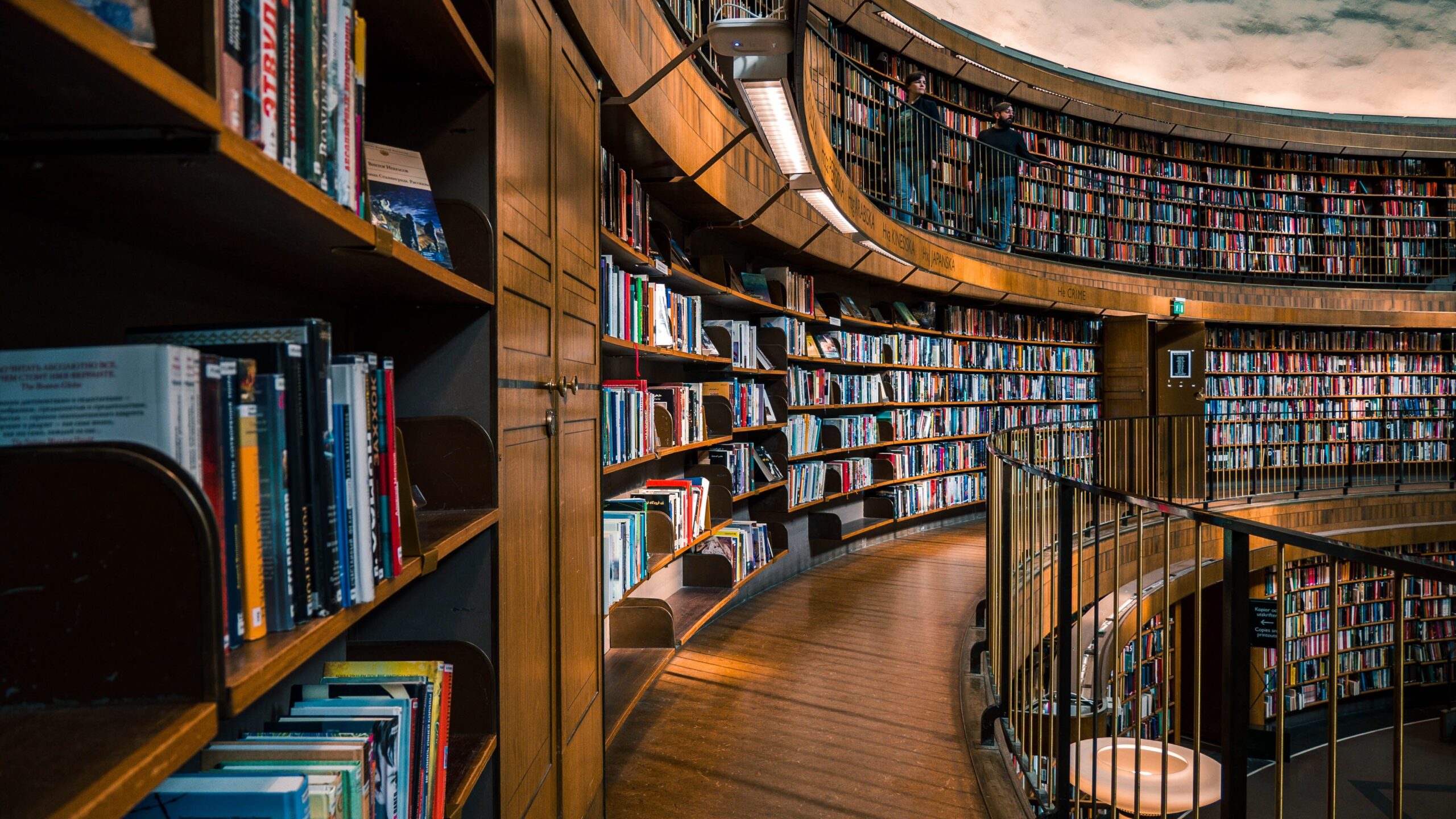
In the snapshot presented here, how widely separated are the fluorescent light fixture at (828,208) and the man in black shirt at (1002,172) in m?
4.12

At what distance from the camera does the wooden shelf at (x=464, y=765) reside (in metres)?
1.24

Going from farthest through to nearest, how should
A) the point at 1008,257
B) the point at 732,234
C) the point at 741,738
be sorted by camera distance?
the point at 1008,257, the point at 732,234, the point at 741,738

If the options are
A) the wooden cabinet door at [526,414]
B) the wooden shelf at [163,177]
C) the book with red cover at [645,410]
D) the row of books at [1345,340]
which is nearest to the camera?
the wooden shelf at [163,177]

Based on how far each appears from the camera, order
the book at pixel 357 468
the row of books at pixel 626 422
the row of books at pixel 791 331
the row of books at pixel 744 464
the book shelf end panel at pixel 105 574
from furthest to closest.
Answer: the row of books at pixel 791 331, the row of books at pixel 744 464, the row of books at pixel 626 422, the book at pixel 357 468, the book shelf end panel at pixel 105 574

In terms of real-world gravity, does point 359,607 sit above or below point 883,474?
above

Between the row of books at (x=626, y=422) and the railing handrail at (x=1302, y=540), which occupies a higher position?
the row of books at (x=626, y=422)

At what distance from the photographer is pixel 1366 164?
10586 millimetres

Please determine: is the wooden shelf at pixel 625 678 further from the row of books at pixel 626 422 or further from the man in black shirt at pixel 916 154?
the man in black shirt at pixel 916 154

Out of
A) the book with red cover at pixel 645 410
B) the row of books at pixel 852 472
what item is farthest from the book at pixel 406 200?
the row of books at pixel 852 472

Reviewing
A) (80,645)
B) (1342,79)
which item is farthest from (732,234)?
(1342,79)

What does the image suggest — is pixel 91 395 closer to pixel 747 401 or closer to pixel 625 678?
pixel 625 678

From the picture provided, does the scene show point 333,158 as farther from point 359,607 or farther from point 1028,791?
point 1028,791

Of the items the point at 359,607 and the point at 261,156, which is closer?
the point at 261,156

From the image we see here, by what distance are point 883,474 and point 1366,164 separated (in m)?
8.90
